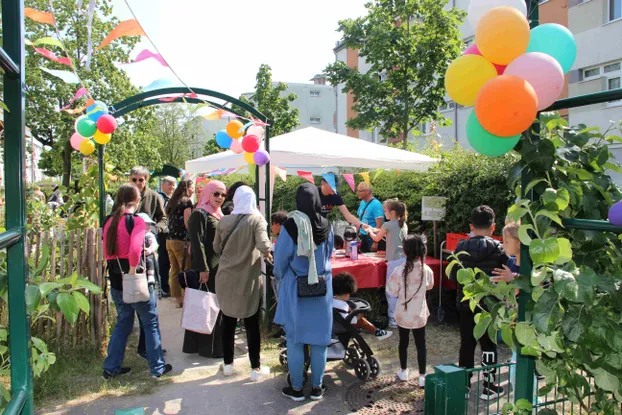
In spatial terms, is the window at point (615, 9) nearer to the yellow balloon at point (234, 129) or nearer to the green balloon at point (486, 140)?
the yellow balloon at point (234, 129)

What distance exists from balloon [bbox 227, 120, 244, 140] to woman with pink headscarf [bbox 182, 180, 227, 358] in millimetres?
865

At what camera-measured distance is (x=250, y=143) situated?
550cm

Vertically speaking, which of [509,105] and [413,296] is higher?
[509,105]

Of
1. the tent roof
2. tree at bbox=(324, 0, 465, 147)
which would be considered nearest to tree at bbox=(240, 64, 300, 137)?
tree at bbox=(324, 0, 465, 147)

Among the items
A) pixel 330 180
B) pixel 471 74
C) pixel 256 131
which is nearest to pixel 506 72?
pixel 471 74

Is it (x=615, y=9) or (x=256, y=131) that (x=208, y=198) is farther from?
(x=615, y=9)

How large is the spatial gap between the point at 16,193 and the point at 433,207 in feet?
18.4

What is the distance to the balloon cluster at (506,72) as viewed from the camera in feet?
5.43

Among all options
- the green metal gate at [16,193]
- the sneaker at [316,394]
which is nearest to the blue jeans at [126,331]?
the sneaker at [316,394]

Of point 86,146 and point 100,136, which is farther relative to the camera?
point 86,146

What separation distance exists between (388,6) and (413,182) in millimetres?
9769

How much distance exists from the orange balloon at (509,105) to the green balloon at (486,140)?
16 cm

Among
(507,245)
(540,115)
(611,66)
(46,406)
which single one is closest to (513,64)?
(540,115)

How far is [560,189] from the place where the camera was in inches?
62.6
